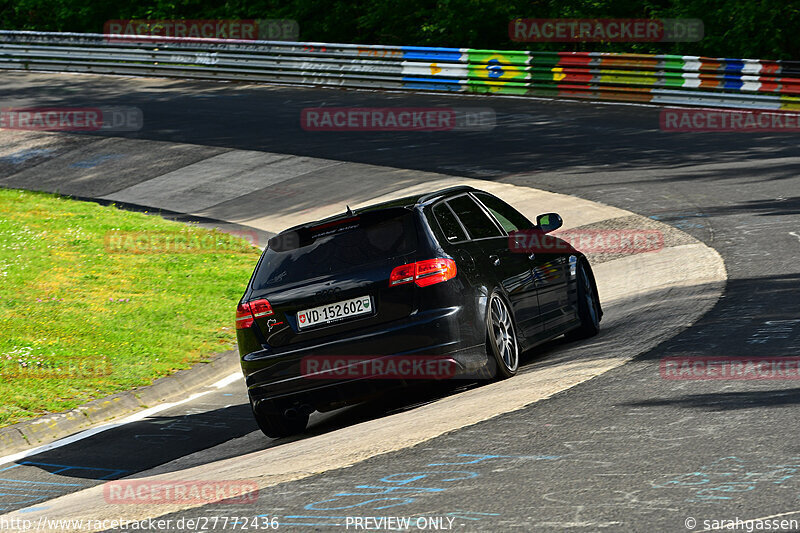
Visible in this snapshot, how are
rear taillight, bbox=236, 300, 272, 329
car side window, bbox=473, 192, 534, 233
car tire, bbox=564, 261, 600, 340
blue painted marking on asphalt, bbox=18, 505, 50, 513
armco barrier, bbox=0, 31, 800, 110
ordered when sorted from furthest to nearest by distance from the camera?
armco barrier, bbox=0, 31, 800, 110 → car tire, bbox=564, 261, 600, 340 → car side window, bbox=473, 192, 534, 233 → rear taillight, bbox=236, 300, 272, 329 → blue painted marking on asphalt, bbox=18, 505, 50, 513

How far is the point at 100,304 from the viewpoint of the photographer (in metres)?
12.5

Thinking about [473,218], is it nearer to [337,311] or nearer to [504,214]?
[504,214]

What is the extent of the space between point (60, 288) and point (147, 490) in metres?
7.21

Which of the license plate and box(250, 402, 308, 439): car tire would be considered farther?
box(250, 402, 308, 439): car tire

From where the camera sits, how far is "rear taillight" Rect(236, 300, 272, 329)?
776 cm

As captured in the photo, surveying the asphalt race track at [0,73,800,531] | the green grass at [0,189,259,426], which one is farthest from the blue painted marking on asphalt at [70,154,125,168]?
the asphalt race track at [0,73,800,531]

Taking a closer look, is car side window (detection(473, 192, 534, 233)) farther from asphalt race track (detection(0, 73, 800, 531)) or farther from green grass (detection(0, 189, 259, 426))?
green grass (detection(0, 189, 259, 426))

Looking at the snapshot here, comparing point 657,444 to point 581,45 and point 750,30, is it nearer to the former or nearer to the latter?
point 750,30

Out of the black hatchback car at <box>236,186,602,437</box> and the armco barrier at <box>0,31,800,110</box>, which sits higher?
the armco barrier at <box>0,31,800,110</box>

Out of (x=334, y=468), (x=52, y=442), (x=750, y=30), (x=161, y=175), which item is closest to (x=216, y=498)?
(x=334, y=468)

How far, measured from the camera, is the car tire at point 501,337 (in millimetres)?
7926

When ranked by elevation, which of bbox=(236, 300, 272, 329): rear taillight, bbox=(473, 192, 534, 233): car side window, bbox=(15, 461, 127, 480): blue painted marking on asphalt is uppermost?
bbox=(473, 192, 534, 233): car side window

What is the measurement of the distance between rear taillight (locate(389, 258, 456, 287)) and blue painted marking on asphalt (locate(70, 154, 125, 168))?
678 inches

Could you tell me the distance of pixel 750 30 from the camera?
87.8 ft
